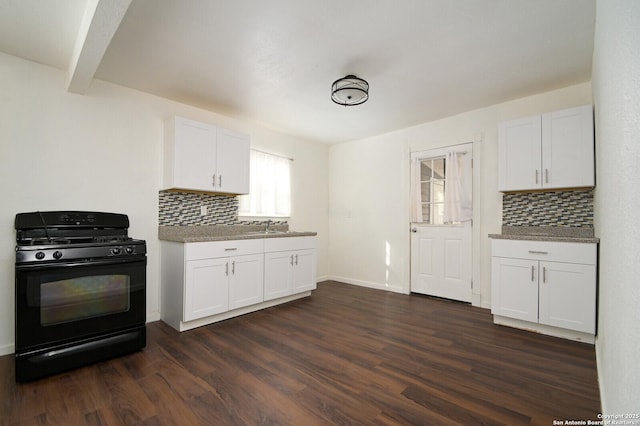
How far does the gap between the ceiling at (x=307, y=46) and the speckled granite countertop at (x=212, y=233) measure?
153 cm

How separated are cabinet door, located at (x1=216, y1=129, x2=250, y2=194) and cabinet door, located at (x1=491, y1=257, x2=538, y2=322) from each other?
3.05 meters

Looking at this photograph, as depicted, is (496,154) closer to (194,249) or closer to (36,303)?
(194,249)

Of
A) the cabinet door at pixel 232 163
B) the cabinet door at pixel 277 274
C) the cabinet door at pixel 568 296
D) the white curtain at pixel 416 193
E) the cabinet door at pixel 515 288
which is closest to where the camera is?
the cabinet door at pixel 568 296

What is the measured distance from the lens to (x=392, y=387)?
195cm

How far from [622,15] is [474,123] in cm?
313

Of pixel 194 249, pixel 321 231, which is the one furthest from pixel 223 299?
pixel 321 231

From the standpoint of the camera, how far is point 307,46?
7.93 feet

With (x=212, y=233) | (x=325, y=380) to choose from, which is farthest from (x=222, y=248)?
(x=325, y=380)

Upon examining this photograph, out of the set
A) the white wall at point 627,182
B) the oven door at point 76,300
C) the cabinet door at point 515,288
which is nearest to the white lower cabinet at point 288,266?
the oven door at point 76,300

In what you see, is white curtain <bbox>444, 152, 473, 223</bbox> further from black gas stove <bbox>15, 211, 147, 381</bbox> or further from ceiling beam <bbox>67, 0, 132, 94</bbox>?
ceiling beam <bbox>67, 0, 132, 94</bbox>

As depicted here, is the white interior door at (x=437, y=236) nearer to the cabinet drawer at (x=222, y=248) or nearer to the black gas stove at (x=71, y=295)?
the cabinet drawer at (x=222, y=248)

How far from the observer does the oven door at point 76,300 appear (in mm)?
2025

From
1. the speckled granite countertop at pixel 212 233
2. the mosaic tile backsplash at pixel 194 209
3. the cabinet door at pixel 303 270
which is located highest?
the mosaic tile backsplash at pixel 194 209

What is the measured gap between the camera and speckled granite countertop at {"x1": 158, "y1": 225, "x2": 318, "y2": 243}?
3111mm
